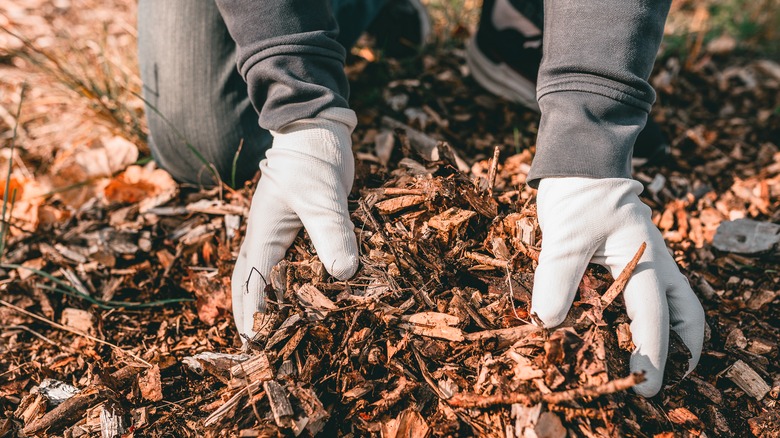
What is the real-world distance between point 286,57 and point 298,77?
0.08m

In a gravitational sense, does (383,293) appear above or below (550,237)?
below

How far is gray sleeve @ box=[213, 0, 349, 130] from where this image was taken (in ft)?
5.77

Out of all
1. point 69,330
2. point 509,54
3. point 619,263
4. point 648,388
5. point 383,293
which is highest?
point 509,54

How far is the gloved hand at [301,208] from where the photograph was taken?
1599 millimetres

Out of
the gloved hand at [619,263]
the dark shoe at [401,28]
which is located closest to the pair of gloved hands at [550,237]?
the gloved hand at [619,263]

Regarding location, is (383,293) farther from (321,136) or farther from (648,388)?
(648,388)

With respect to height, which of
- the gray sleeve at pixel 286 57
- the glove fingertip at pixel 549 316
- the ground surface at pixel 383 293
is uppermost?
the gray sleeve at pixel 286 57

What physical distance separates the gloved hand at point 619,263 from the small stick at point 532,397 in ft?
0.76

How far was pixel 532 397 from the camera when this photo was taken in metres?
1.29

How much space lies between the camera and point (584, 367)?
1.33 meters

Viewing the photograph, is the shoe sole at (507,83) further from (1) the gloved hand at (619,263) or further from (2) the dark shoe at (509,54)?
(1) the gloved hand at (619,263)

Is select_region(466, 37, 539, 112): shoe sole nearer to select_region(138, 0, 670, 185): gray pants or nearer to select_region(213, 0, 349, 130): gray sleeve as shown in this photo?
select_region(138, 0, 670, 185): gray pants

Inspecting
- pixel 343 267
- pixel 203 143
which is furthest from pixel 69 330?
pixel 343 267

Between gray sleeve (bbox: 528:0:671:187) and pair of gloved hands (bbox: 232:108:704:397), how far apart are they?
6 cm
